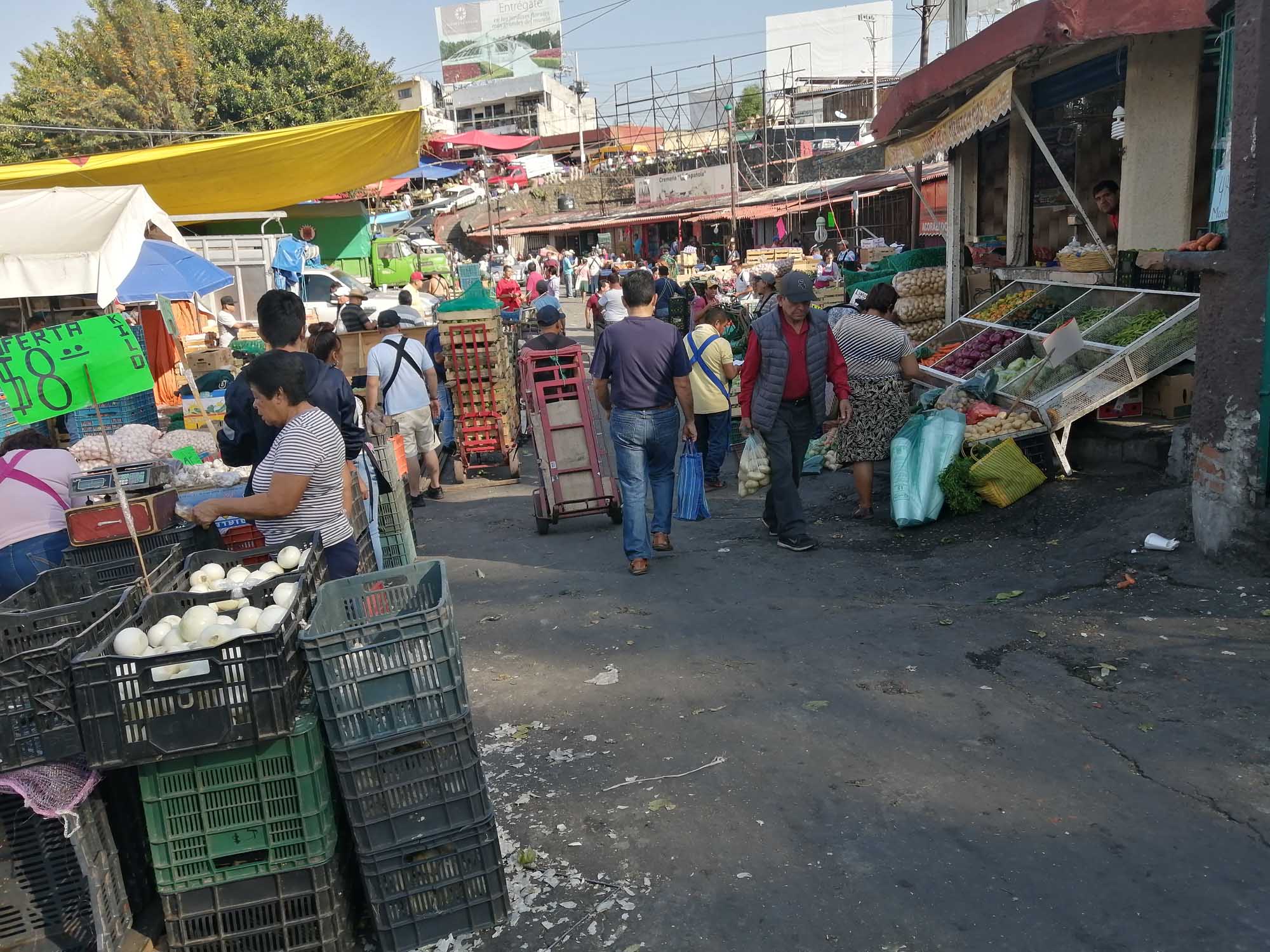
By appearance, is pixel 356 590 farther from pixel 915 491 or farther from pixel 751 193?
pixel 751 193

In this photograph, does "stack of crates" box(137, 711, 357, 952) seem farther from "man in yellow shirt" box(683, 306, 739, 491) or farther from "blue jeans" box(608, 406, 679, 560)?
"man in yellow shirt" box(683, 306, 739, 491)

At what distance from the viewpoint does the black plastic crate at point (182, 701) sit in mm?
2865

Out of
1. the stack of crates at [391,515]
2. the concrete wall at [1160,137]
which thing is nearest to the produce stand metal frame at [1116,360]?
the concrete wall at [1160,137]

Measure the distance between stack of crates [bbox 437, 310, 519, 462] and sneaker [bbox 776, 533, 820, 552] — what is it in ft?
14.6

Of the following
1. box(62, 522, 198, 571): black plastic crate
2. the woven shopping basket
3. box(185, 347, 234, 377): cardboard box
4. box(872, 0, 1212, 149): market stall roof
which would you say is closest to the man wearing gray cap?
the woven shopping basket

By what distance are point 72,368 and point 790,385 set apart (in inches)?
178

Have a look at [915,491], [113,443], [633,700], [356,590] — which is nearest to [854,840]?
[633,700]

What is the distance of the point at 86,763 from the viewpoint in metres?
2.94

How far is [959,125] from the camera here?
10617 mm

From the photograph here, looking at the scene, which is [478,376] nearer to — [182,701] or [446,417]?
[446,417]

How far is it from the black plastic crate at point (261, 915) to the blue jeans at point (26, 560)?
2.29 meters

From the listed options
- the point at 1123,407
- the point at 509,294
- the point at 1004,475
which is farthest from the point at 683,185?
the point at 1004,475

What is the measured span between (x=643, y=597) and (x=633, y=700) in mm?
1640

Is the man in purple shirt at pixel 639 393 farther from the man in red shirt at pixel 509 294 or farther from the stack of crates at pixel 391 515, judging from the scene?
the man in red shirt at pixel 509 294
